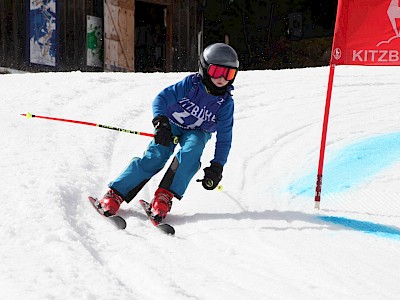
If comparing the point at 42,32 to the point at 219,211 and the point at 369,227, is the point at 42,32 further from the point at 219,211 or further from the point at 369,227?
the point at 369,227

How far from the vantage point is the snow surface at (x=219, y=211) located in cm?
280

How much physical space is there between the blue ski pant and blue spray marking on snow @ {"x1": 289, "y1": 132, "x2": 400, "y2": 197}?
3.64 feet

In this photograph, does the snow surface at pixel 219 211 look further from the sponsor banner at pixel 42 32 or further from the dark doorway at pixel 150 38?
the dark doorway at pixel 150 38

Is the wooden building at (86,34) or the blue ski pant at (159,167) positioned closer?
the blue ski pant at (159,167)

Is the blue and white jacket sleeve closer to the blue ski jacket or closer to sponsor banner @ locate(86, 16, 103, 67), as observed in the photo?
the blue ski jacket

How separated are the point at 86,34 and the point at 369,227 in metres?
12.0

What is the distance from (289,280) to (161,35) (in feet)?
49.5

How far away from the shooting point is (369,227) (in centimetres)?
395

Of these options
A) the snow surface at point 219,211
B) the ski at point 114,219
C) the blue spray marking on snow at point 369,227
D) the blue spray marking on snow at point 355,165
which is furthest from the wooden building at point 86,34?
the blue spray marking on snow at point 369,227

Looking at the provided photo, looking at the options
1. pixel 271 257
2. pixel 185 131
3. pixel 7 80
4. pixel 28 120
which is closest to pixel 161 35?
pixel 7 80

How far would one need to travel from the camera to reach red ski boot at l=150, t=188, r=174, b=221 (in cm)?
383

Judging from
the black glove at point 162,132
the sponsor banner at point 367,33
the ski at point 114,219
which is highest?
the sponsor banner at point 367,33

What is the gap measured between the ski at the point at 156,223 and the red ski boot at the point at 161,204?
0.11ft

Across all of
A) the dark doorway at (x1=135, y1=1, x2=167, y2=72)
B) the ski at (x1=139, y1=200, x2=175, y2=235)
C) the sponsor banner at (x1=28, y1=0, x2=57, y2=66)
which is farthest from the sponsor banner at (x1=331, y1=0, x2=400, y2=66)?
the dark doorway at (x1=135, y1=1, x2=167, y2=72)
